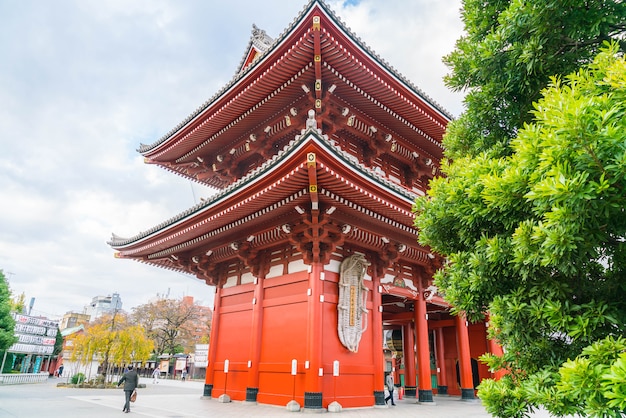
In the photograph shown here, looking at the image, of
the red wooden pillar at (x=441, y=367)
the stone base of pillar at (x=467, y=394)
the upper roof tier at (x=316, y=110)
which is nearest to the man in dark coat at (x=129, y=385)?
the upper roof tier at (x=316, y=110)

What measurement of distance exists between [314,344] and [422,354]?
540 cm

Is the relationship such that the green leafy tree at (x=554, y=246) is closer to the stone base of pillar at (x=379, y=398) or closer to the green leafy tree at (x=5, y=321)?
the stone base of pillar at (x=379, y=398)

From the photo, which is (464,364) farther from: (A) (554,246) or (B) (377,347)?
(A) (554,246)

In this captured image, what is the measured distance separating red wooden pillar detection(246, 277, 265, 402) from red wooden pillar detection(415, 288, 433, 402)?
6.15 metres

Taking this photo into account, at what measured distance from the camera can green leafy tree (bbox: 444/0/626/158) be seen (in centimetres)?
431

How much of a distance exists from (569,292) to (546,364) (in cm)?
96

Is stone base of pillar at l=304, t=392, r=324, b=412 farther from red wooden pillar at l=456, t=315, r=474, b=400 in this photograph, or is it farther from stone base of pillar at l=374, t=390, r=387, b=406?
red wooden pillar at l=456, t=315, r=474, b=400

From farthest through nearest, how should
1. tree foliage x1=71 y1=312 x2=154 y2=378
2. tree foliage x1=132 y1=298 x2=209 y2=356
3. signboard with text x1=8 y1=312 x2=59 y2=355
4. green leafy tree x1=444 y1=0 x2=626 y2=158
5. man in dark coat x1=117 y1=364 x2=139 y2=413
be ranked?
tree foliage x1=132 y1=298 x2=209 y2=356
signboard with text x1=8 y1=312 x2=59 y2=355
tree foliage x1=71 y1=312 x2=154 y2=378
man in dark coat x1=117 y1=364 x2=139 y2=413
green leafy tree x1=444 y1=0 x2=626 y2=158

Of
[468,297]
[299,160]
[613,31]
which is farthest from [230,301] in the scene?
[613,31]

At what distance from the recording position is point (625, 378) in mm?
2447

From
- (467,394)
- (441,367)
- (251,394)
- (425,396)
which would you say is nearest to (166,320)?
(441,367)

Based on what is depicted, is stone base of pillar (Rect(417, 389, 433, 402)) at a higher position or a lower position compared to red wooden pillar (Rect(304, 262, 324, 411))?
lower

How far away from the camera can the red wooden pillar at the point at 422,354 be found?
45.8ft

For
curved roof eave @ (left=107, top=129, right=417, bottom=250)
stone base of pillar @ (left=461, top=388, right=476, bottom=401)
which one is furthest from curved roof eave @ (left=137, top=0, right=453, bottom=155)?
stone base of pillar @ (left=461, top=388, right=476, bottom=401)
